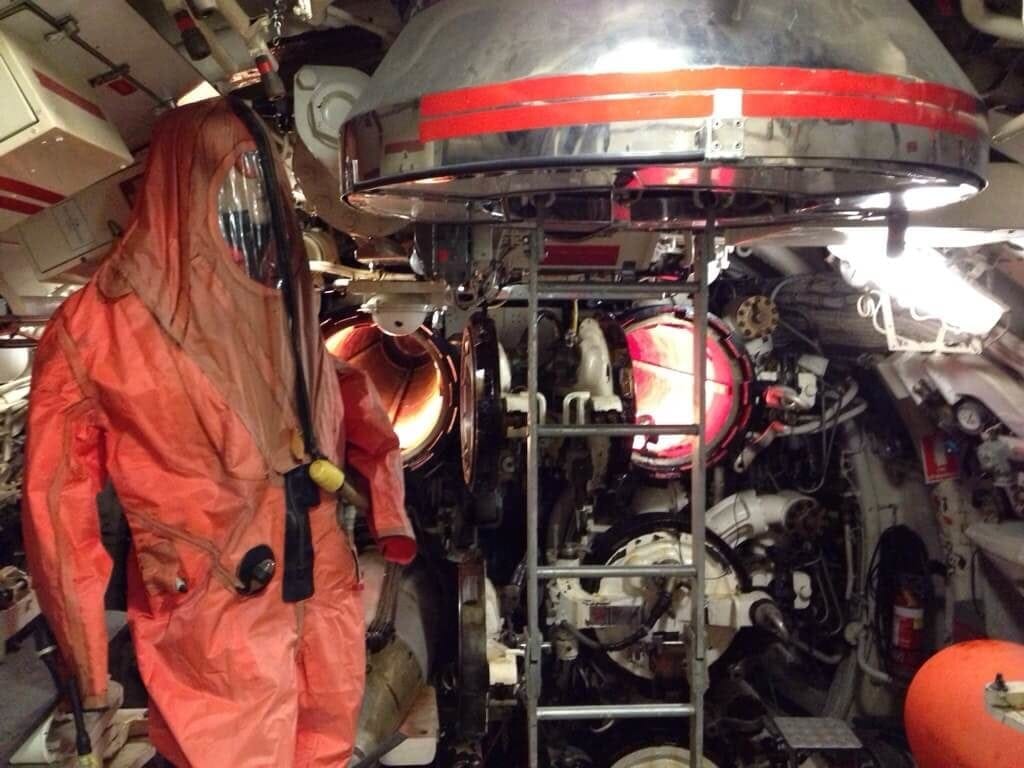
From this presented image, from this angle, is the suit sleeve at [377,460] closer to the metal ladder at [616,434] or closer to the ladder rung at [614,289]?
the metal ladder at [616,434]

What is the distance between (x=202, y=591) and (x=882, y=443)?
145 inches

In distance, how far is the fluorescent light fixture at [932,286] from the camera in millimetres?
3213

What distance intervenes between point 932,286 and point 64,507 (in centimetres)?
295

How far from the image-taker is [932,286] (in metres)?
3.31

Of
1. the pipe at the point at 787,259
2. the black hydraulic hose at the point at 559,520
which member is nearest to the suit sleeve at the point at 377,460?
the black hydraulic hose at the point at 559,520

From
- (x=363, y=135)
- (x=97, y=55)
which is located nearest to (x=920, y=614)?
(x=363, y=135)

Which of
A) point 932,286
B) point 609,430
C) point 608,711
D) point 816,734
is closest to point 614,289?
point 609,430

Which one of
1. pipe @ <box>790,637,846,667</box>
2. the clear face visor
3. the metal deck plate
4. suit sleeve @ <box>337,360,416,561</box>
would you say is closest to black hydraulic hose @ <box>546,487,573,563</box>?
the metal deck plate

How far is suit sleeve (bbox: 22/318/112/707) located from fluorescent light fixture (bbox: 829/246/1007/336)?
8.40 ft

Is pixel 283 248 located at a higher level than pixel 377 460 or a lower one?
higher

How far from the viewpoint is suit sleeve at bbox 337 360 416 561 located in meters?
→ 2.58

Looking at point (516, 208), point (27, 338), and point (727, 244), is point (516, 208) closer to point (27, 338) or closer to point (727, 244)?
point (727, 244)

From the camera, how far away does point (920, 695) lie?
10.6 feet

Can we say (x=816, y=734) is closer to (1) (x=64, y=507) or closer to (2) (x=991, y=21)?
(2) (x=991, y=21)
